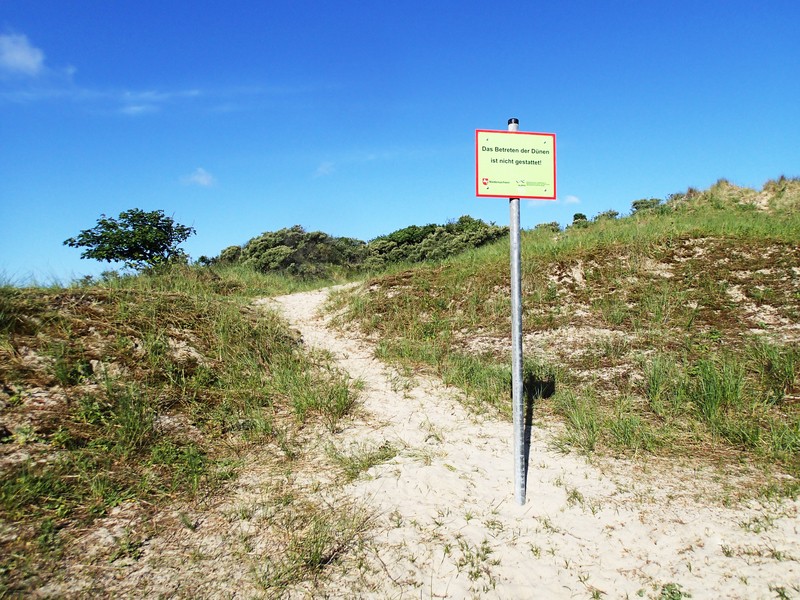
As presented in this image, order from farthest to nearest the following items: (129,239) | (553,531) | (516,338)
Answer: (129,239), (516,338), (553,531)

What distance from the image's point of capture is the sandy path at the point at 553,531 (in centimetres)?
324

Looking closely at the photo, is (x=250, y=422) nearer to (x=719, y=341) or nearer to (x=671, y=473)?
(x=671, y=473)

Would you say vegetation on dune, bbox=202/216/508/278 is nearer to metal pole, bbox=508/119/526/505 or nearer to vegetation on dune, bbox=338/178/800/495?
vegetation on dune, bbox=338/178/800/495

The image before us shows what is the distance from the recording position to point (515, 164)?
3906mm

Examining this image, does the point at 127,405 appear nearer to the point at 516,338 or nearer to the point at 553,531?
the point at 516,338

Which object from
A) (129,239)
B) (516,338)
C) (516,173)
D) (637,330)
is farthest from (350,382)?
(129,239)

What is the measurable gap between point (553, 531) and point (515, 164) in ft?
9.59

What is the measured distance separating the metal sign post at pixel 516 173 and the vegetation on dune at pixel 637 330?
198cm

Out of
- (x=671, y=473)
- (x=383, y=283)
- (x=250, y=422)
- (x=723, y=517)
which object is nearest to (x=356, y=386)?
(x=250, y=422)

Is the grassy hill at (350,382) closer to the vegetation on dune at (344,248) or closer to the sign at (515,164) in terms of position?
the sign at (515,164)

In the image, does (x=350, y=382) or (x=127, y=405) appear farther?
(x=350, y=382)

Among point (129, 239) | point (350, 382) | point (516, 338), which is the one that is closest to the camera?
point (516, 338)

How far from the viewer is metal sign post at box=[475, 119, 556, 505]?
3.83 metres

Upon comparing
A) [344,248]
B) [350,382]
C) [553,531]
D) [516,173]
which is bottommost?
[553,531]
